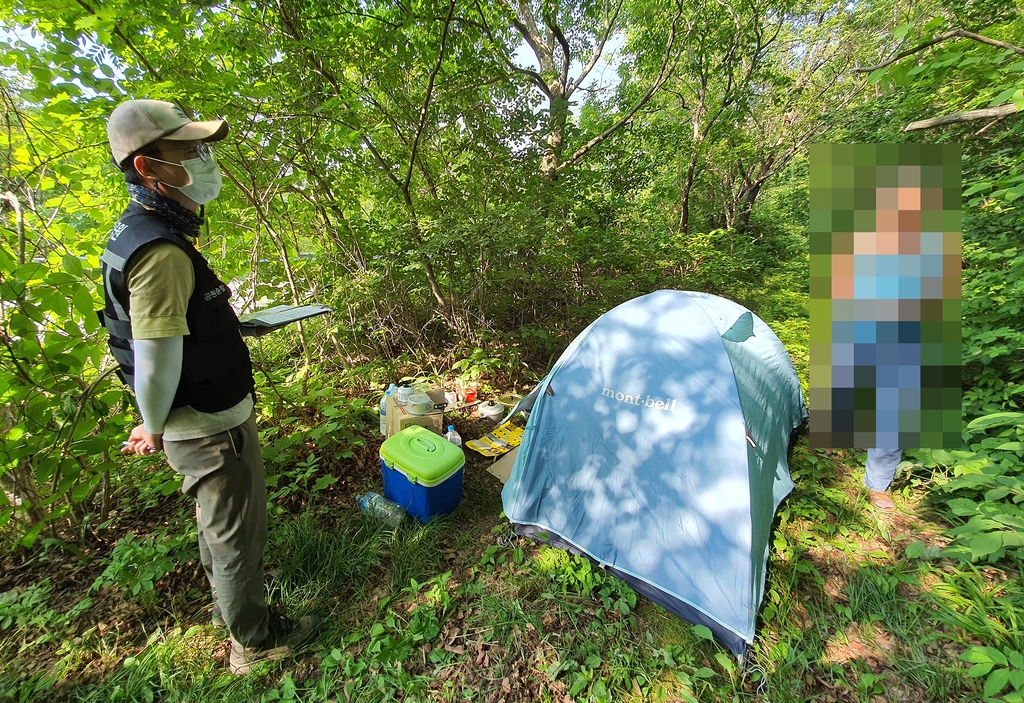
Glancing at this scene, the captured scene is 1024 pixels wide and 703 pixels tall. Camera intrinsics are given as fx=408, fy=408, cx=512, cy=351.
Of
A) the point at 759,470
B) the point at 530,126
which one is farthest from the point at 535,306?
the point at 759,470

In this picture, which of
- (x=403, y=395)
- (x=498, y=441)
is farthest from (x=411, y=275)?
(x=498, y=441)

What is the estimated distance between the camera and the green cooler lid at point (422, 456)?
2.41 m

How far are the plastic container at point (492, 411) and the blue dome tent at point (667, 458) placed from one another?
107 centimetres

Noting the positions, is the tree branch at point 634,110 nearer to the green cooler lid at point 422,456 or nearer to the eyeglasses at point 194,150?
the green cooler lid at point 422,456

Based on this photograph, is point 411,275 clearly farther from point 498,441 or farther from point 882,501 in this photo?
point 882,501

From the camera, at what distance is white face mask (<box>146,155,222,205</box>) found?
143 cm

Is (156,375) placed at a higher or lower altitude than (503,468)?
higher

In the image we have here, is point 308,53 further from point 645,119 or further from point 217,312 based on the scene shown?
point 645,119

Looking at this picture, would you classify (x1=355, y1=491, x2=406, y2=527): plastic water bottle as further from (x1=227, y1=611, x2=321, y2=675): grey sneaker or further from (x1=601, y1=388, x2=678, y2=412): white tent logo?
(x1=601, y1=388, x2=678, y2=412): white tent logo

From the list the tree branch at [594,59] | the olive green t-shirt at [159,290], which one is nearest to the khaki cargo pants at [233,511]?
the olive green t-shirt at [159,290]

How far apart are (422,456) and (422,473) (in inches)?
5.0

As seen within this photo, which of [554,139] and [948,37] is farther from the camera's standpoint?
[554,139]

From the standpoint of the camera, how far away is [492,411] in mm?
3719

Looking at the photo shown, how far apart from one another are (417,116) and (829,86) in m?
11.1
